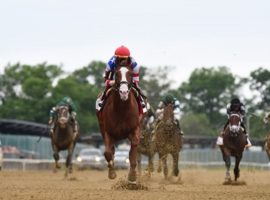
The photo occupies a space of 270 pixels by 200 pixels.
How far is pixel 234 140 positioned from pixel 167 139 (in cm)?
221

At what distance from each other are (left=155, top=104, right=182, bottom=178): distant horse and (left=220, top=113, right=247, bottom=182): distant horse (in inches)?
61.1

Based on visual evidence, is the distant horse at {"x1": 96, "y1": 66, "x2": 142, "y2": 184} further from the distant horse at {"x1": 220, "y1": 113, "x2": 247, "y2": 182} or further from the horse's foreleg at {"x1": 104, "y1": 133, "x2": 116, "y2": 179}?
the distant horse at {"x1": 220, "y1": 113, "x2": 247, "y2": 182}

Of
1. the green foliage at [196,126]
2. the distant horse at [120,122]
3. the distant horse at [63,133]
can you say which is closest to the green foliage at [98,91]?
the green foliage at [196,126]

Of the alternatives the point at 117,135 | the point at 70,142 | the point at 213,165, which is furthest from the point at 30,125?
the point at 117,135

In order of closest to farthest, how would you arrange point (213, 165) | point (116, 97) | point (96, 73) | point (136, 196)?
point (136, 196) → point (116, 97) → point (213, 165) → point (96, 73)

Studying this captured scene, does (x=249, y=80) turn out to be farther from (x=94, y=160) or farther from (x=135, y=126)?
(x=135, y=126)

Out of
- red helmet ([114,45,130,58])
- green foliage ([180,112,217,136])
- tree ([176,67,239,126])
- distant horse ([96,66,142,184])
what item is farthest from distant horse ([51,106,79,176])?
tree ([176,67,239,126])

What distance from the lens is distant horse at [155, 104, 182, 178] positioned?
27.2m

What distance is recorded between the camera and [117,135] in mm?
19344

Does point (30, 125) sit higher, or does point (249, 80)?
point (249, 80)

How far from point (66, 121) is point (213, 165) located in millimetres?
35469

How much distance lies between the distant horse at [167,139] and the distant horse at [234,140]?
1553mm

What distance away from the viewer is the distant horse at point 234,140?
27.9 meters

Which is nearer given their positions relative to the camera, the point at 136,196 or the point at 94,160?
the point at 136,196
